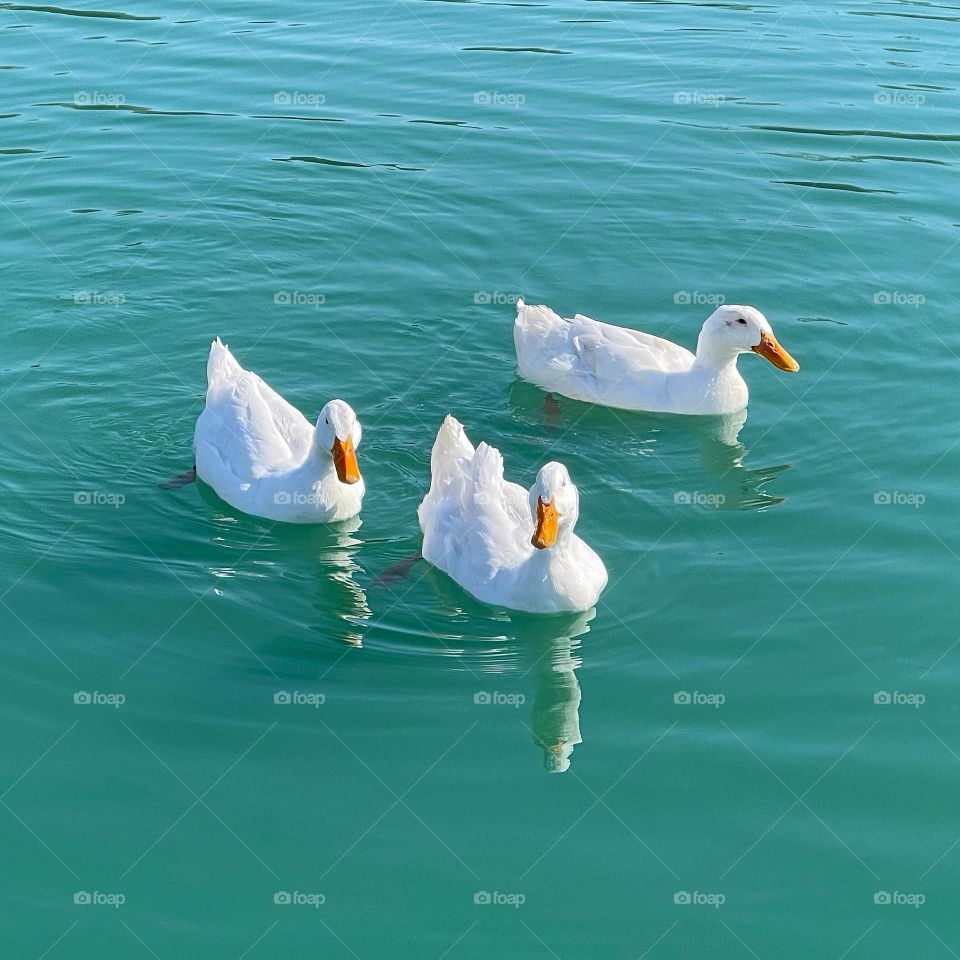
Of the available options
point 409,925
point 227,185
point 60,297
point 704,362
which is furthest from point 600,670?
point 227,185

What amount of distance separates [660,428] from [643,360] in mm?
650

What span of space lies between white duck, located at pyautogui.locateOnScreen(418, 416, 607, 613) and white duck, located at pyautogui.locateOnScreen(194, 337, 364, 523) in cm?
71

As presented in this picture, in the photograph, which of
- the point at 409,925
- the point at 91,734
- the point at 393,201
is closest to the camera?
the point at 409,925

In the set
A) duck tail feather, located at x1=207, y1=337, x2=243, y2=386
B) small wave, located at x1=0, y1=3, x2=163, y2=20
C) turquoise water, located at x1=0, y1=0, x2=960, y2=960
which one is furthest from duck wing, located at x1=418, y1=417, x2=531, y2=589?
small wave, located at x1=0, y1=3, x2=163, y2=20

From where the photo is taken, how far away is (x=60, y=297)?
15172 mm

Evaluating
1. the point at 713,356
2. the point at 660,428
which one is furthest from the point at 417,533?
the point at 713,356

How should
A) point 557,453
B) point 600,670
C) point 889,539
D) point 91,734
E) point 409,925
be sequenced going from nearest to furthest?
1. point 409,925
2. point 91,734
3. point 600,670
4. point 889,539
5. point 557,453

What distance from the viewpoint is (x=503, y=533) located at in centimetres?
1095

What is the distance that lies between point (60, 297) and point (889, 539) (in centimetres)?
870

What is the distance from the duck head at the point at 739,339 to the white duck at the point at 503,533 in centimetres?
276

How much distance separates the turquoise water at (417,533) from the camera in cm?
826

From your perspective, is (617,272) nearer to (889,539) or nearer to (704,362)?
(704,362)

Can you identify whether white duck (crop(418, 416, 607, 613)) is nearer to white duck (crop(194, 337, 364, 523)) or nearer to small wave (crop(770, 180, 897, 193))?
white duck (crop(194, 337, 364, 523))

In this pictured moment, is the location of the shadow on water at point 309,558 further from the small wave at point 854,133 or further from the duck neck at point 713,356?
the small wave at point 854,133
